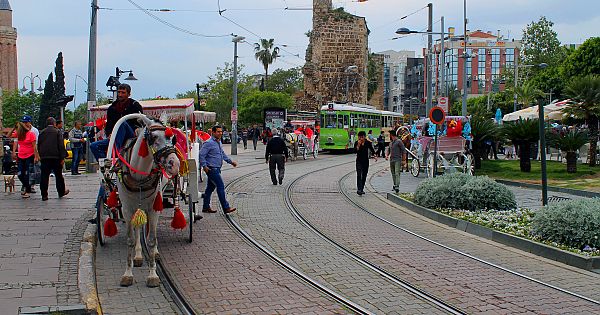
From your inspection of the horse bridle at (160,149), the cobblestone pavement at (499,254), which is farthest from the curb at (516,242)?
the horse bridle at (160,149)

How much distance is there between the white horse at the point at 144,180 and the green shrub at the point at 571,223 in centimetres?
621

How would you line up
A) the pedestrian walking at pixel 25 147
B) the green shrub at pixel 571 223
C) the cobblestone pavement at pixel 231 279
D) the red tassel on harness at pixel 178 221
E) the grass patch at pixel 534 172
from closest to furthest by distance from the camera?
the cobblestone pavement at pixel 231 279, the red tassel on harness at pixel 178 221, the green shrub at pixel 571 223, the pedestrian walking at pixel 25 147, the grass patch at pixel 534 172

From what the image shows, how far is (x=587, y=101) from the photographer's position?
851 inches

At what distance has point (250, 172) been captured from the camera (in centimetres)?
2461

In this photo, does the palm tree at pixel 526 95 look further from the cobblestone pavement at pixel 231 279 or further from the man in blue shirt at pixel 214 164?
the cobblestone pavement at pixel 231 279

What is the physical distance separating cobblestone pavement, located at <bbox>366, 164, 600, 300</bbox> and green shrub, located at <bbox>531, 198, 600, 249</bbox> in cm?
53

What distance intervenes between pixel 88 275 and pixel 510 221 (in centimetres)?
797

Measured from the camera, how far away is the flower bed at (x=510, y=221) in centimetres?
970

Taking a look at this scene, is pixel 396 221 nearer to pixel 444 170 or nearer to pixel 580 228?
pixel 580 228

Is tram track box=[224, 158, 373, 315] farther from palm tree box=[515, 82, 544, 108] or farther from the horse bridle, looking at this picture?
palm tree box=[515, 82, 544, 108]

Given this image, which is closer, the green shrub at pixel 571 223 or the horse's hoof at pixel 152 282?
the horse's hoof at pixel 152 282

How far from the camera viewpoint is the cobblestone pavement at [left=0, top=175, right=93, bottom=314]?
21.5 feet

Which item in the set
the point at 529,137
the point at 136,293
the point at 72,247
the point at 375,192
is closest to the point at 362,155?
the point at 375,192

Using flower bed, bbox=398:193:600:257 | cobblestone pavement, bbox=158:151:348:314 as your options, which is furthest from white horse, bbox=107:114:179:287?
flower bed, bbox=398:193:600:257
